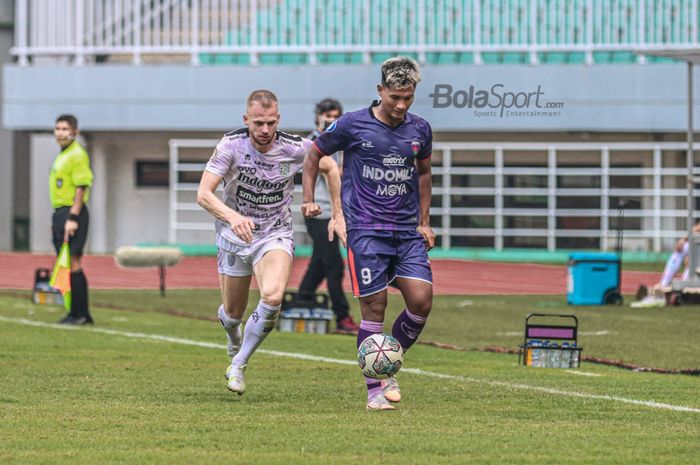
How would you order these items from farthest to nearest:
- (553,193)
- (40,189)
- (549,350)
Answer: (40,189) → (553,193) → (549,350)

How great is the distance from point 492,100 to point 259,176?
7743 mm

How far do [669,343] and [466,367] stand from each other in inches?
161

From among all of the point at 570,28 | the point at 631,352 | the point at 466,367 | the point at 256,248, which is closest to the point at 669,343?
the point at 631,352

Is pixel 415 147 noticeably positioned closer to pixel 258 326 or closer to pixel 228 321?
pixel 258 326

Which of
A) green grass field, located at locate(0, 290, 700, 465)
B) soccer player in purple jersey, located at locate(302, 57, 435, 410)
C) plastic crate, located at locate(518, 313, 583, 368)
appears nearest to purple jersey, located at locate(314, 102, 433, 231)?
soccer player in purple jersey, located at locate(302, 57, 435, 410)

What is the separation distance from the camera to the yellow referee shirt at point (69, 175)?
16.2 m

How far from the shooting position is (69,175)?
16297mm

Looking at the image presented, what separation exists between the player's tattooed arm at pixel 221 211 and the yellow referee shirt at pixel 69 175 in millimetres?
6611

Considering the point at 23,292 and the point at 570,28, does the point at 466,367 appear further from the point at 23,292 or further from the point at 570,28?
the point at 570,28

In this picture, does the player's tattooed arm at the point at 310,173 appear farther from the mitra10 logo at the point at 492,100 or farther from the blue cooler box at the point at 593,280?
the blue cooler box at the point at 593,280

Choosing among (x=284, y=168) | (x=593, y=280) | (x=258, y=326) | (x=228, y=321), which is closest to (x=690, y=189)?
(x=593, y=280)

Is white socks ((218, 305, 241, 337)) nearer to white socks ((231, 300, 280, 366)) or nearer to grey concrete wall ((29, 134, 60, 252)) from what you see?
white socks ((231, 300, 280, 366))

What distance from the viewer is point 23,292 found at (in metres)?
24.3

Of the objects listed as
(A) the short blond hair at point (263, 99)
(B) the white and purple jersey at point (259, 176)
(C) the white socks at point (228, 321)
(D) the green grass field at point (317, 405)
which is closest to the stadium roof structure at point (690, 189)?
(D) the green grass field at point (317, 405)
